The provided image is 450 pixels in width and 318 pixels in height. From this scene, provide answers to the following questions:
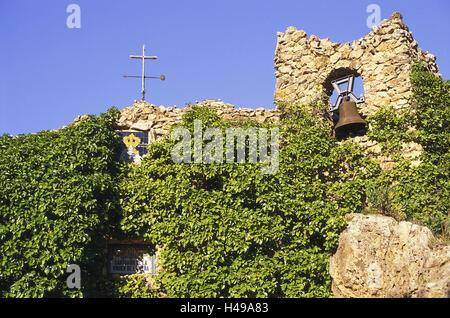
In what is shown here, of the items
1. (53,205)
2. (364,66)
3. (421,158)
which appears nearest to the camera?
(53,205)

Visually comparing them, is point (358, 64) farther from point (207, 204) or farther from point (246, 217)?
point (207, 204)

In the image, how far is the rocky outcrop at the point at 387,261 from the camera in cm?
877

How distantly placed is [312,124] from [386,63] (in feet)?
9.09

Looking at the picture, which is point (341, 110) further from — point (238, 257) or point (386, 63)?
point (238, 257)

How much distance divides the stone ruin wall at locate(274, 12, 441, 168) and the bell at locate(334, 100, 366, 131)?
0.39 metres

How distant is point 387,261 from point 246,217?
3297 millimetres

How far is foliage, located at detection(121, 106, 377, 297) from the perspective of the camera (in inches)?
399

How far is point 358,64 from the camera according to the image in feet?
42.7

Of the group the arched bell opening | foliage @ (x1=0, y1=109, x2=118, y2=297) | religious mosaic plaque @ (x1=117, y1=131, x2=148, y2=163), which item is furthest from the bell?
foliage @ (x1=0, y1=109, x2=118, y2=297)

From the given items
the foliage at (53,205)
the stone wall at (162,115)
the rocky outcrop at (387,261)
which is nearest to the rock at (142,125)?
the stone wall at (162,115)

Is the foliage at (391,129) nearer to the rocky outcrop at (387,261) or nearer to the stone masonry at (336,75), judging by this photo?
the stone masonry at (336,75)

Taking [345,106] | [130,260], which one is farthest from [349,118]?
[130,260]

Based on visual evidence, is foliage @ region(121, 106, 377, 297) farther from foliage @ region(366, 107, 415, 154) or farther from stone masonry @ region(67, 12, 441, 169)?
stone masonry @ region(67, 12, 441, 169)
